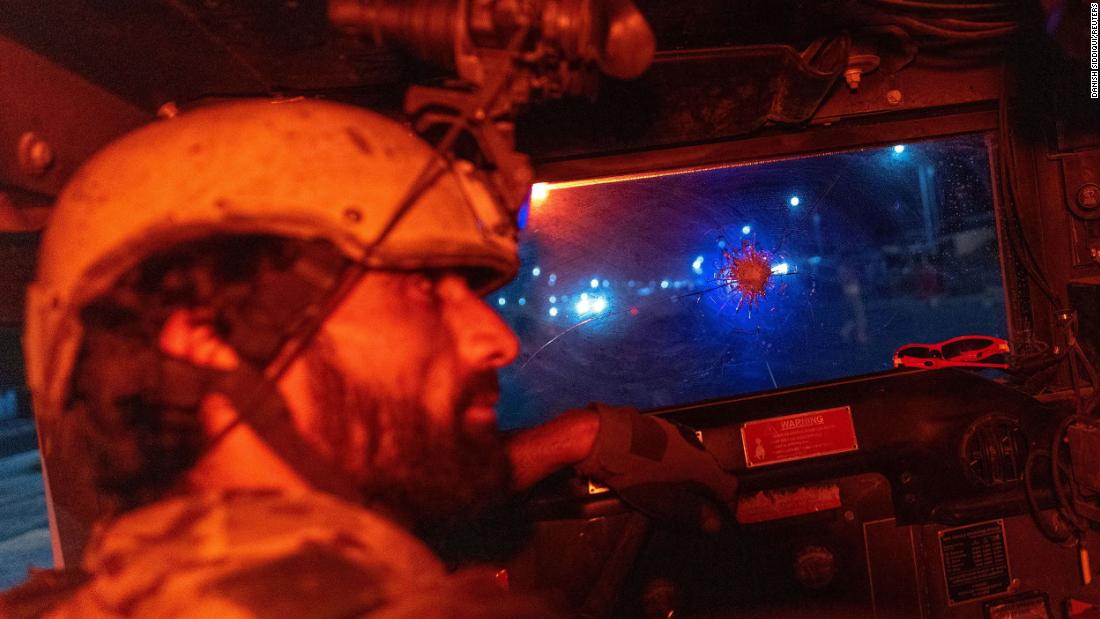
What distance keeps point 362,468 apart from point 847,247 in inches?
75.3

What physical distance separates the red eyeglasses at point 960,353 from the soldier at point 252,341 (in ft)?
5.78

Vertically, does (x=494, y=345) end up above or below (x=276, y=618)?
above

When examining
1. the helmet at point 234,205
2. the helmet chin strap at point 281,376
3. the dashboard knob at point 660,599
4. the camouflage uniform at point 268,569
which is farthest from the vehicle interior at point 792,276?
the camouflage uniform at point 268,569

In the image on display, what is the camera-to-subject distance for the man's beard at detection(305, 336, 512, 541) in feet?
3.97

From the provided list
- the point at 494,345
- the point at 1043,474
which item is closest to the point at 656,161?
the point at 494,345

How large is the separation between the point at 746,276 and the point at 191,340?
1.81m

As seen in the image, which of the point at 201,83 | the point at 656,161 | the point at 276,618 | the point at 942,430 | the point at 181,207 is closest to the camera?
the point at 276,618

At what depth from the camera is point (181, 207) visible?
1.15 metres

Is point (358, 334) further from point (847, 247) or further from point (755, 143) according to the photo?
point (847, 247)

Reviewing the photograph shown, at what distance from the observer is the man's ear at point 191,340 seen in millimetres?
1171

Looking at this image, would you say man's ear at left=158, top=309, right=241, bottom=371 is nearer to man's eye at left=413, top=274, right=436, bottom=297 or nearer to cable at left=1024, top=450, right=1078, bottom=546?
man's eye at left=413, top=274, right=436, bottom=297

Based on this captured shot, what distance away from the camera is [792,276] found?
7.60ft

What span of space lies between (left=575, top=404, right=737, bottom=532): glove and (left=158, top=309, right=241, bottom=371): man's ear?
107 centimetres

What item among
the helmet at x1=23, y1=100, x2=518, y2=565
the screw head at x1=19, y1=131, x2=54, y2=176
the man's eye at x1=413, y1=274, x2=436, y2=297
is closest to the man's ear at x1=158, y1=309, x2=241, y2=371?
the helmet at x1=23, y1=100, x2=518, y2=565
